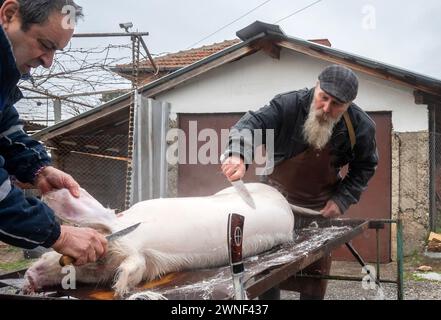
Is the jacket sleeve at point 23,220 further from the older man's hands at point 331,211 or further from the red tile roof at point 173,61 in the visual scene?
the red tile roof at point 173,61

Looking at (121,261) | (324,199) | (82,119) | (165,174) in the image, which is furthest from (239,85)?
(121,261)

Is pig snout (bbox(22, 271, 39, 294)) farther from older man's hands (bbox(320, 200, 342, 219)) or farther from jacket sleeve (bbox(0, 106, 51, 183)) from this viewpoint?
older man's hands (bbox(320, 200, 342, 219))

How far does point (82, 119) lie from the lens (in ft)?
25.8

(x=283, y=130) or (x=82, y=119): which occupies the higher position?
(x=82, y=119)

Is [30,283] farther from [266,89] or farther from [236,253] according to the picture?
[266,89]

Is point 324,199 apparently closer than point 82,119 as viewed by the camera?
Yes

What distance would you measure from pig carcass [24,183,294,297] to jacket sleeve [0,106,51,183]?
0.74 feet

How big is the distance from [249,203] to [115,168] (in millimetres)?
7022

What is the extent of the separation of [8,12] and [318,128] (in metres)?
2.06

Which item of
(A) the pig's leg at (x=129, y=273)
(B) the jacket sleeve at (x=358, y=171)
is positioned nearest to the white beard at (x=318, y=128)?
(B) the jacket sleeve at (x=358, y=171)

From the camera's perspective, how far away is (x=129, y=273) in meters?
1.61

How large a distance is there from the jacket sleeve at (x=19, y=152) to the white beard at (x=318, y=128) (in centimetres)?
173

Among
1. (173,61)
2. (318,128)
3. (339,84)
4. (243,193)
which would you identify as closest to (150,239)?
(243,193)

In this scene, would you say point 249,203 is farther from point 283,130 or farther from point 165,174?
point 165,174
